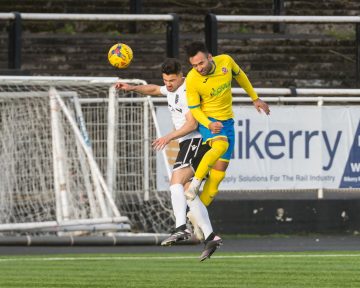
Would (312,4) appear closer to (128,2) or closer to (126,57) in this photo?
(128,2)

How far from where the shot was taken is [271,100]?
23.6 meters

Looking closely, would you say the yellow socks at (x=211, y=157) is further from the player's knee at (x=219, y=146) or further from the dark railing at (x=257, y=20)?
the dark railing at (x=257, y=20)

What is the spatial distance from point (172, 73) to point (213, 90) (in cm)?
58

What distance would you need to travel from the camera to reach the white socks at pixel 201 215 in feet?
51.8

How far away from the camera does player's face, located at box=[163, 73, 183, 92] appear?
16281mm

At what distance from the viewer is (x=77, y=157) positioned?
22734 mm

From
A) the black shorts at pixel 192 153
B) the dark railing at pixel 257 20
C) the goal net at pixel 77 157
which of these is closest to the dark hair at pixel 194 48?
the black shorts at pixel 192 153

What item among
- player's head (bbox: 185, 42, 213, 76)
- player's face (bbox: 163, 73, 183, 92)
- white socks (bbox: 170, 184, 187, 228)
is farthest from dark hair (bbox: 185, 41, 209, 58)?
white socks (bbox: 170, 184, 187, 228)

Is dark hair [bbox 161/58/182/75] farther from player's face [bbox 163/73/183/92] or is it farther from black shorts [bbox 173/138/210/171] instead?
black shorts [bbox 173/138/210/171]

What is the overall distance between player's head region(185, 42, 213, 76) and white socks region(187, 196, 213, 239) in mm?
1400

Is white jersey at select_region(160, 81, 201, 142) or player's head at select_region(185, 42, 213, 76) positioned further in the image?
white jersey at select_region(160, 81, 201, 142)

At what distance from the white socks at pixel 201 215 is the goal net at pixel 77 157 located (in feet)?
19.5

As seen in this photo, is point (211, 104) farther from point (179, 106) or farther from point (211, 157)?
point (179, 106)

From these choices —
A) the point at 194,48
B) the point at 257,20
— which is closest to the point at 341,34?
the point at 257,20
